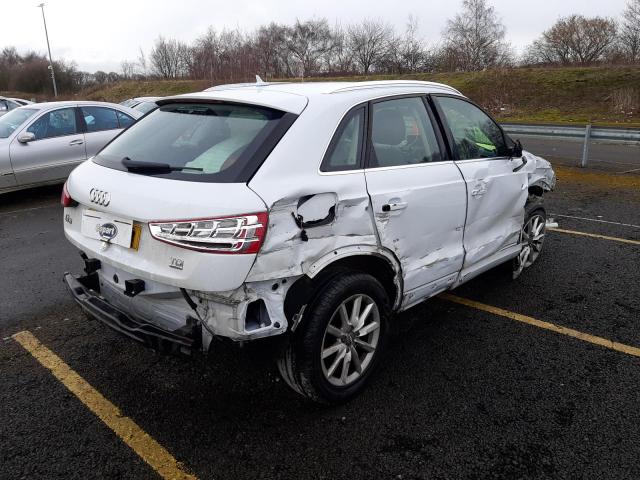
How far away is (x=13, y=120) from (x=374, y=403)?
25.5 ft

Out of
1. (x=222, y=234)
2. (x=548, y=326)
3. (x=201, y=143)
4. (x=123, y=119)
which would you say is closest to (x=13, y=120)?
(x=123, y=119)

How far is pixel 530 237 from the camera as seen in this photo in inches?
190

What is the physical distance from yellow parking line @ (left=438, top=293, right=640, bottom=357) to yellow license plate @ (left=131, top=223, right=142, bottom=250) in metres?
2.78

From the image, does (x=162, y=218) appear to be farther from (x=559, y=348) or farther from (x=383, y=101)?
(x=559, y=348)

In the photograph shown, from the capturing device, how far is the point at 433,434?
2.69 metres

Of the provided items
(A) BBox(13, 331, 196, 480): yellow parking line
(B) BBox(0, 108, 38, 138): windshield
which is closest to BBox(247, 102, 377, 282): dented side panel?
(A) BBox(13, 331, 196, 480): yellow parking line

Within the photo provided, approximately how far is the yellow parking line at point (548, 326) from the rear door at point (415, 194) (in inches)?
29.5

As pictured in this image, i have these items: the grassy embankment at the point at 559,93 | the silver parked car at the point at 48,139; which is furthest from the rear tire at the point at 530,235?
the grassy embankment at the point at 559,93

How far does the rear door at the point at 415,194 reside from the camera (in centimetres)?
297

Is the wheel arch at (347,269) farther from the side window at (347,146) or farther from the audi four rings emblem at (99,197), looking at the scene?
the audi four rings emblem at (99,197)

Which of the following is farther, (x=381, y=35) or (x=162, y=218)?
(x=381, y=35)

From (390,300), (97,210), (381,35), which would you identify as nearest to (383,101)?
(390,300)

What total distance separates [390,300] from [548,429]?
1.12 m

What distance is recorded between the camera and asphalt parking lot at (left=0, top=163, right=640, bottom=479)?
8.16ft
